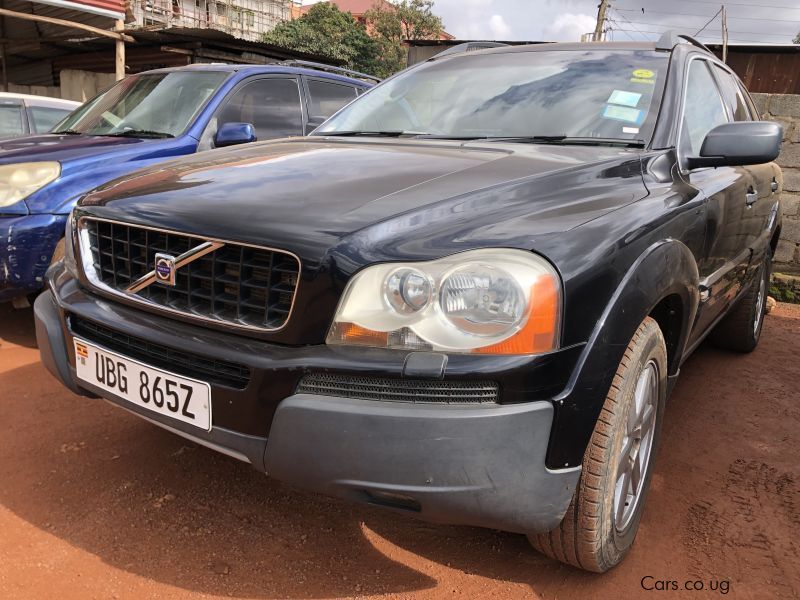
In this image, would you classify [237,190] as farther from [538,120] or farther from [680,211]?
[680,211]

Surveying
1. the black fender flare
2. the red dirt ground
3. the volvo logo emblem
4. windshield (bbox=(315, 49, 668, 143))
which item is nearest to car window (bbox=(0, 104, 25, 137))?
the red dirt ground

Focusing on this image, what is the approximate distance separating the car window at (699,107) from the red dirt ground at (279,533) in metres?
1.34

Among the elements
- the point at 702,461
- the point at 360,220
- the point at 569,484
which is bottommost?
the point at 702,461

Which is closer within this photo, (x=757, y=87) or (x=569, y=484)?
(x=569, y=484)

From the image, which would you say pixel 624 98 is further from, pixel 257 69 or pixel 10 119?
pixel 10 119

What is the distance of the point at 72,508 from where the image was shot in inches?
85.8

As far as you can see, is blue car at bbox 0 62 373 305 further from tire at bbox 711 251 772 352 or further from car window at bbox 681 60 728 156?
tire at bbox 711 251 772 352

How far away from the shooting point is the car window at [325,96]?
5.21 meters

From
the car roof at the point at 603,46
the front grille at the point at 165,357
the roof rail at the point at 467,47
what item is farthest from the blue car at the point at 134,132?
the car roof at the point at 603,46

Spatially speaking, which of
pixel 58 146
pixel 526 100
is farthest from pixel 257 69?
pixel 526 100

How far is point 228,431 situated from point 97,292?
722mm

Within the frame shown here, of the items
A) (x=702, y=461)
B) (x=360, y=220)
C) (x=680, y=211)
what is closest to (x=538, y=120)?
(x=680, y=211)

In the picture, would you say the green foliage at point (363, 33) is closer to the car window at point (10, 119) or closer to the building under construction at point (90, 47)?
the building under construction at point (90, 47)

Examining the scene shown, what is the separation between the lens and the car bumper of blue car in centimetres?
335
